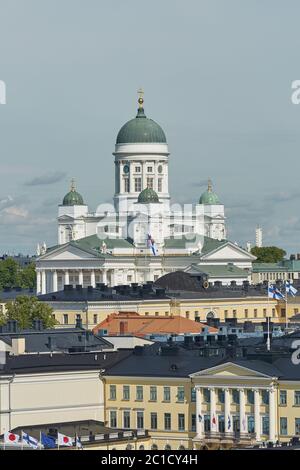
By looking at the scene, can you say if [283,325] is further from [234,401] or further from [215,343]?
[234,401]

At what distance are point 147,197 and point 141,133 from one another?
765 cm

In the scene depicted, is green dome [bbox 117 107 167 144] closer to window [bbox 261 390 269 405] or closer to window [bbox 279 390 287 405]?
window [bbox 261 390 269 405]

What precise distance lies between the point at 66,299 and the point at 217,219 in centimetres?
4814

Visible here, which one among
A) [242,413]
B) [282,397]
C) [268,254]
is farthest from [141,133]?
[282,397]

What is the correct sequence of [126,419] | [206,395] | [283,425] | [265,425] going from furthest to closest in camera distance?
[126,419]
[206,395]
[265,425]
[283,425]

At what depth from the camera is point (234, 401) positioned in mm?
53000

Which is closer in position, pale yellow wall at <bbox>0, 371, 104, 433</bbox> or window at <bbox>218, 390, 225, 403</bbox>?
pale yellow wall at <bbox>0, 371, 104, 433</bbox>

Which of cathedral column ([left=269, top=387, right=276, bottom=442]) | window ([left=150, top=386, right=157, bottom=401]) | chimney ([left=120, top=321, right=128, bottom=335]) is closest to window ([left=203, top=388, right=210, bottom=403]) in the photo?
window ([left=150, top=386, right=157, bottom=401])

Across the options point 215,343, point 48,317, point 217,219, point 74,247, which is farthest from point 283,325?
point 217,219

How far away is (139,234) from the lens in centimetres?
13925

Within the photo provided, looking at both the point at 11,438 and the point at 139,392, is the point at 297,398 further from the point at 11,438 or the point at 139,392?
the point at 11,438

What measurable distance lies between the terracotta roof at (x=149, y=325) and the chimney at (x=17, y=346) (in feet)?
51.6

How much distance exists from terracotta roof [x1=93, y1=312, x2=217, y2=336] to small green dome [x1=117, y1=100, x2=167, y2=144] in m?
62.8

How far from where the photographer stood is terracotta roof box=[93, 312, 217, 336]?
79.4 m
